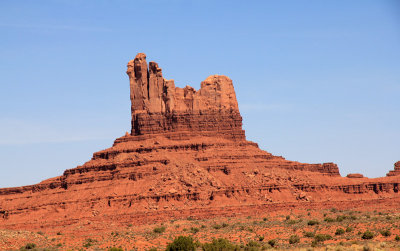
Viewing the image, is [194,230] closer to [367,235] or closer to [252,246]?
[252,246]

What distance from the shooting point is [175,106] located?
146 metres

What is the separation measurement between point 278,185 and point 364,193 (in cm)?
1749

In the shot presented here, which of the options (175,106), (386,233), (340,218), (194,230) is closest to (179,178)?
(175,106)

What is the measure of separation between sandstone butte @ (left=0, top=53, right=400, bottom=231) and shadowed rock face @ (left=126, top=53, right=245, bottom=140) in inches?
6.1

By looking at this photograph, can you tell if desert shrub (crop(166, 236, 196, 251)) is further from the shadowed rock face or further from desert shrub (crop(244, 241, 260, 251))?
the shadowed rock face

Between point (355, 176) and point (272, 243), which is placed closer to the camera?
point (272, 243)

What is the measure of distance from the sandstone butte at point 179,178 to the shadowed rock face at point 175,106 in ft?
0.51

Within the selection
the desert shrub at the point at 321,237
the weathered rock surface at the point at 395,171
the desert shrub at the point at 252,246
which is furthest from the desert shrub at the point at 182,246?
the weathered rock surface at the point at 395,171

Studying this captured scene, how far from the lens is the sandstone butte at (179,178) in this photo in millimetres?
124688

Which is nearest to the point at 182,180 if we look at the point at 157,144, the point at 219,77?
the point at 157,144

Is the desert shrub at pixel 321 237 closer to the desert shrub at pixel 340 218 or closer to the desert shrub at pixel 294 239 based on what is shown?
the desert shrub at pixel 294 239

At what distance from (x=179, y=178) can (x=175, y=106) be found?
19.4 meters

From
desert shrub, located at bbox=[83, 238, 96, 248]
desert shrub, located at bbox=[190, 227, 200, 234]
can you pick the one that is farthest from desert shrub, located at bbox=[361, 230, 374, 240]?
desert shrub, located at bbox=[83, 238, 96, 248]

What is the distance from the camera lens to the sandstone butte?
409 feet
